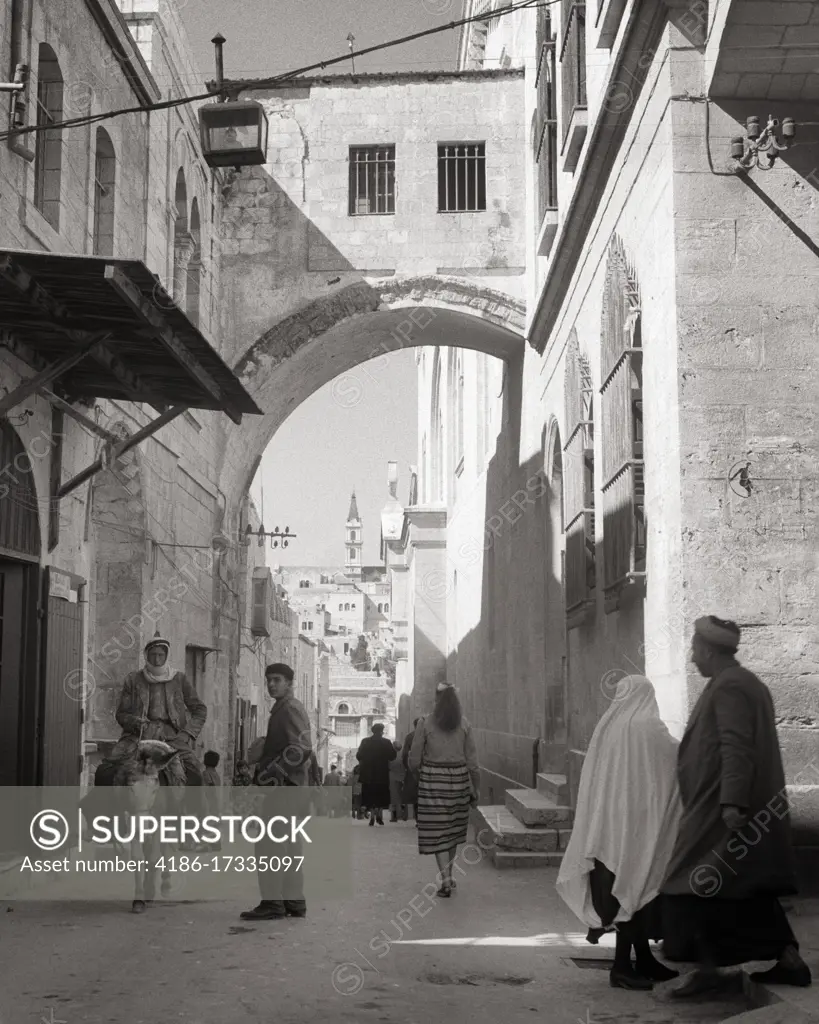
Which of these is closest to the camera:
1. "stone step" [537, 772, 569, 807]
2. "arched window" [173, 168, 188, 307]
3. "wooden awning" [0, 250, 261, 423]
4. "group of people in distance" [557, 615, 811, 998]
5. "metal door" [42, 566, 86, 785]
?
"group of people in distance" [557, 615, 811, 998]

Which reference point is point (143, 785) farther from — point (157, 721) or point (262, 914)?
point (262, 914)

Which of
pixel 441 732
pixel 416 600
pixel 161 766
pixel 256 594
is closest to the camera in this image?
pixel 161 766

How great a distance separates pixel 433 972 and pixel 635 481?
339 cm

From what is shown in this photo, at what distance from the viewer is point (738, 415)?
6.81m

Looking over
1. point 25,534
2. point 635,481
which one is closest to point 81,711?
point 25,534

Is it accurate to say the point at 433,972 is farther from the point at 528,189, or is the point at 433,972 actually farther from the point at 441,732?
the point at 528,189

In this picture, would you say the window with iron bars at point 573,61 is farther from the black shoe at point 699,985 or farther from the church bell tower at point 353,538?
the church bell tower at point 353,538

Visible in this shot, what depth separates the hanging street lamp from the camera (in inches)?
397

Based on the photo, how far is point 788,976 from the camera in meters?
4.64

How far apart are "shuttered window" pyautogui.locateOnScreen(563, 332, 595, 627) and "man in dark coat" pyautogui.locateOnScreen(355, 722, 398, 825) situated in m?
4.88

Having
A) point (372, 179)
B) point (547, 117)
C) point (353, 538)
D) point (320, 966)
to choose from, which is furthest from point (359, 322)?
point (353, 538)

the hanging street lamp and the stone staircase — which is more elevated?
the hanging street lamp

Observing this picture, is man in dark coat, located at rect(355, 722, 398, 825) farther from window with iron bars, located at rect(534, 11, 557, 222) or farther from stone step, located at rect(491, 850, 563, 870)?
window with iron bars, located at rect(534, 11, 557, 222)

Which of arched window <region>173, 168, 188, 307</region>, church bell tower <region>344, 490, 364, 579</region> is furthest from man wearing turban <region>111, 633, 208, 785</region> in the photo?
church bell tower <region>344, 490, 364, 579</region>
